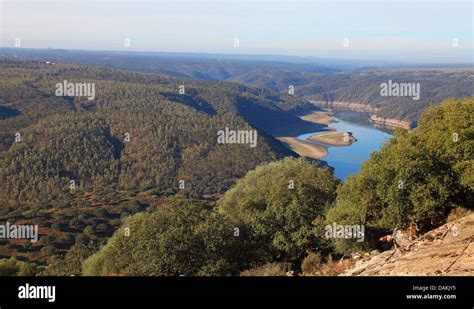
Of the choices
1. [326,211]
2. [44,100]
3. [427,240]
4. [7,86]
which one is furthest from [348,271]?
[7,86]

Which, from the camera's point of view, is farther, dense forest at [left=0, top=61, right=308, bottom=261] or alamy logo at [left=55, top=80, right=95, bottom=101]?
alamy logo at [left=55, top=80, right=95, bottom=101]

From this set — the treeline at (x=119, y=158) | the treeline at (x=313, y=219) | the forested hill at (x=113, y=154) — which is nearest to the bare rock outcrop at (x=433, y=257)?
the treeline at (x=313, y=219)

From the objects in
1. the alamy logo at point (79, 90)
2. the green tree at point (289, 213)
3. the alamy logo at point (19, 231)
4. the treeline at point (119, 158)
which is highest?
the alamy logo at point (79, 90)

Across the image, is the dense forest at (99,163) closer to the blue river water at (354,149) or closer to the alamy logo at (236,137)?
the alamy logo at (236,137)
